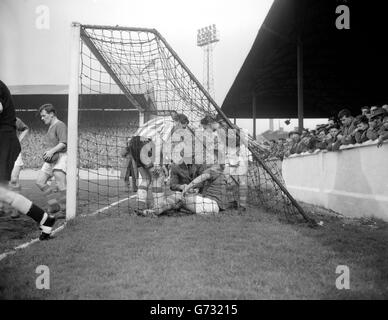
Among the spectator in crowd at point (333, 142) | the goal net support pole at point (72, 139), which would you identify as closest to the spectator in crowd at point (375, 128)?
the spectator in crowd at point (333, 142)

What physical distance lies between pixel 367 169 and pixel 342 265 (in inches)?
103

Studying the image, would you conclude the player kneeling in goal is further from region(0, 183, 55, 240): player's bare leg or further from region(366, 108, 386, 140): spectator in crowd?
region(366, 108, 386, 140): spectator in crowd

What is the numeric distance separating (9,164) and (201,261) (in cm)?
217

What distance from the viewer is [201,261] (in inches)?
108

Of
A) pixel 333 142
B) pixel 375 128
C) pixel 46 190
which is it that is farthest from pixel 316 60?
pixel 46 190

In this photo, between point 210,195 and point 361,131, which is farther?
point 210,195

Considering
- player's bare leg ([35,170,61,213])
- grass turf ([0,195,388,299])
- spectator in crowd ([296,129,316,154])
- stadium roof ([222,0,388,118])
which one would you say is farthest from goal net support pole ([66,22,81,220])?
spectator in crowd ([296,129,316,154])

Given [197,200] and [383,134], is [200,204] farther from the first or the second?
[383,134]

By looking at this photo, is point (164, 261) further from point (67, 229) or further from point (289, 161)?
point (289, 161)

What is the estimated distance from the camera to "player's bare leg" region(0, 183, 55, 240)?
11.1 feet

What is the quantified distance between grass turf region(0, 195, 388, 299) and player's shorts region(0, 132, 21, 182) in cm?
76

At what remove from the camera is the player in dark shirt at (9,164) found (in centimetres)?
337

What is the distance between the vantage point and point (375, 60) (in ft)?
40.0
